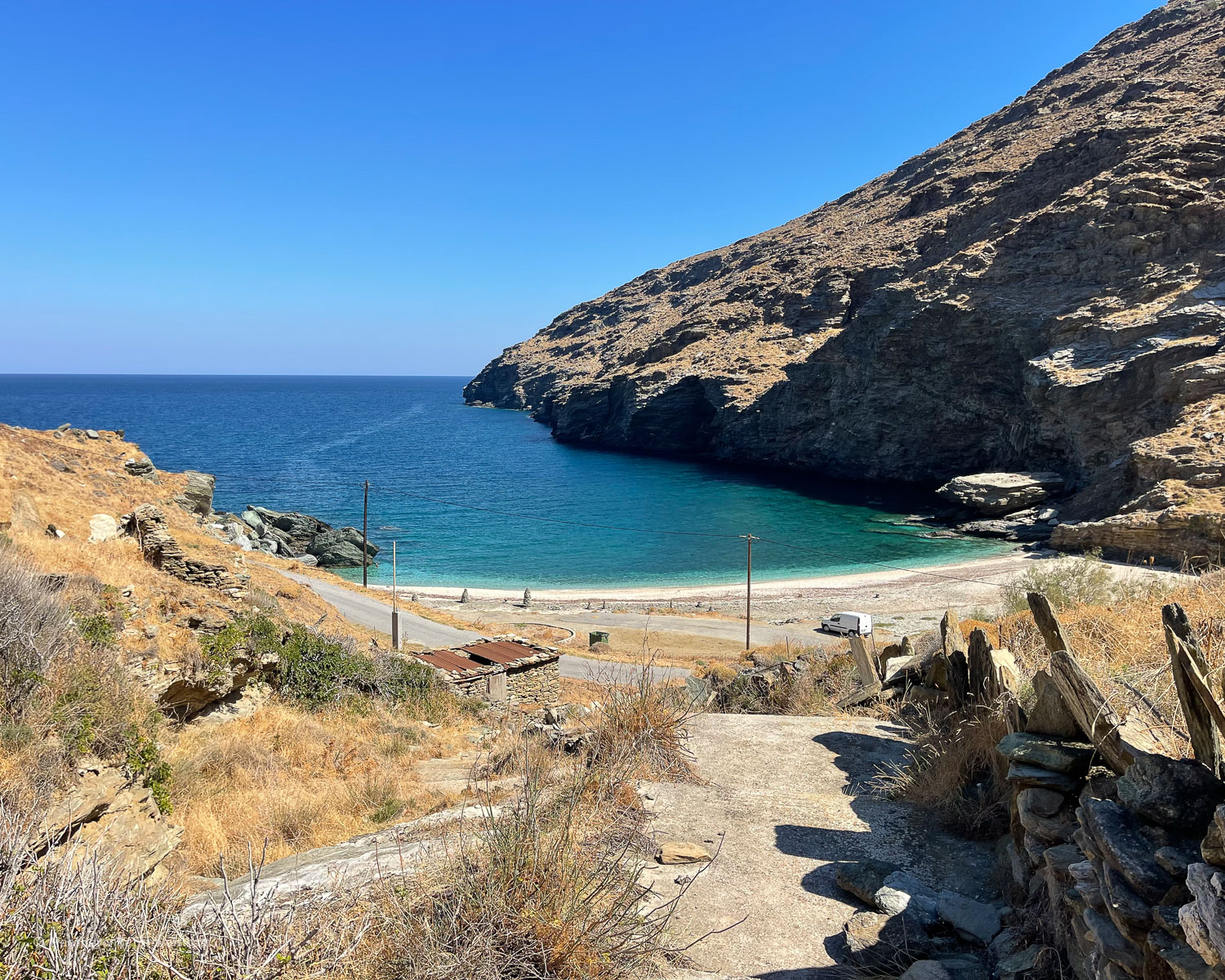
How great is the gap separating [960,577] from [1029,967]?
127 ft

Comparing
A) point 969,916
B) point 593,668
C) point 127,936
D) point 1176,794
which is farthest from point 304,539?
point 1176,794

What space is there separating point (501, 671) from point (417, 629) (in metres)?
10.6

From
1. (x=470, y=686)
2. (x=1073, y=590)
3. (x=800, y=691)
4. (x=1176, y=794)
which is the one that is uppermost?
(x=1176, y=794)

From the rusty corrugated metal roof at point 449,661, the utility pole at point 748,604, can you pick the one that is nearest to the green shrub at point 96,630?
the rusty corrugated metal roof at point 449,661

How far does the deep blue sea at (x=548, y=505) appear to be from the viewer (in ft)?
145

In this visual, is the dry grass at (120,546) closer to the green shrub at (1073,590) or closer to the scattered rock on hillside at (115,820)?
the scattered rock on hillside at (115,820)

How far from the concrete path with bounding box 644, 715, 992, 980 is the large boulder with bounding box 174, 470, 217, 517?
26.7m

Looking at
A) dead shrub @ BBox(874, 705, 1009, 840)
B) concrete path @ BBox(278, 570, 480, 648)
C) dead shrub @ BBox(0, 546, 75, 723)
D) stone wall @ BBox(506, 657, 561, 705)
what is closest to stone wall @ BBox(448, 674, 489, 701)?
stone wall @ BBox(506, 657, 561, 705)

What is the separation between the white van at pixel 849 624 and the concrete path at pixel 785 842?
1890cm

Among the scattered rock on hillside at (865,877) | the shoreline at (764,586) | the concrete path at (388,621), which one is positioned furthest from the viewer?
the shoreline at (764,586)

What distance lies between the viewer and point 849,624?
27719 millimetres

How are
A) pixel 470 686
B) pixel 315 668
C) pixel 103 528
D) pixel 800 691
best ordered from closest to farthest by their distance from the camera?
pixel 800 691
pixel 315 668
pixel 103 528
pixel 470 686

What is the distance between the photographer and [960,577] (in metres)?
38.4

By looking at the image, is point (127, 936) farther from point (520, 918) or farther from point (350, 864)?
point (350, 864)
